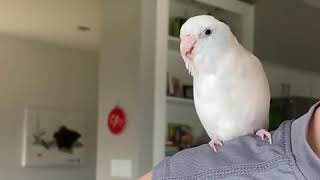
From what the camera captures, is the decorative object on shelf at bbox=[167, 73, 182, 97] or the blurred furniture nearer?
the decorative object on shelf at bbox=[167, 73, 182, 97]

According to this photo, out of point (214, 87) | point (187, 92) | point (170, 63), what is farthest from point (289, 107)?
point (214, 87)

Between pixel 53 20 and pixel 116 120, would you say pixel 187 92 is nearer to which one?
pixel 116 120

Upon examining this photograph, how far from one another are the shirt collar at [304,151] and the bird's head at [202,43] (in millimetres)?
214

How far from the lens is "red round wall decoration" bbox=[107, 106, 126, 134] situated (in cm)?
251

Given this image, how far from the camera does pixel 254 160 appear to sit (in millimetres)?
540

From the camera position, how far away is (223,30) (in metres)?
0.78

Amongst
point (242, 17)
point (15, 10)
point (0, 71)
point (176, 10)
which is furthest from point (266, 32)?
point (0, 71)

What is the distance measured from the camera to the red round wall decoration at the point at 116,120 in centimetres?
251

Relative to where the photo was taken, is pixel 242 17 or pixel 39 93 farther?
pixel 39 93

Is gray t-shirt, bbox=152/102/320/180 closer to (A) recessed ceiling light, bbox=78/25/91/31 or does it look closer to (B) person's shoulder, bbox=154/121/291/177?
(B) person's shoulder, bbox=154/121/291/177

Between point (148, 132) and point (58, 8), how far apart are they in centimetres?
168

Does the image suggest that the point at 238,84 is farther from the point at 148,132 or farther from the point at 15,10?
the point at 15,10

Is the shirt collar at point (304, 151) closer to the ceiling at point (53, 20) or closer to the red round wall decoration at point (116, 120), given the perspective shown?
the red round wall decoration at point (116, 120)

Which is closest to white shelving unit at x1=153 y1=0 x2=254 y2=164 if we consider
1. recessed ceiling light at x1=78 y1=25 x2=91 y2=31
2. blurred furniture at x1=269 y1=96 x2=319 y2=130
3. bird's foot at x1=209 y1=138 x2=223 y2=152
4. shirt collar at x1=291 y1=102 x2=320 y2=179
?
blurred furniture at x1=269 y1=96 x2=319 y2=130
